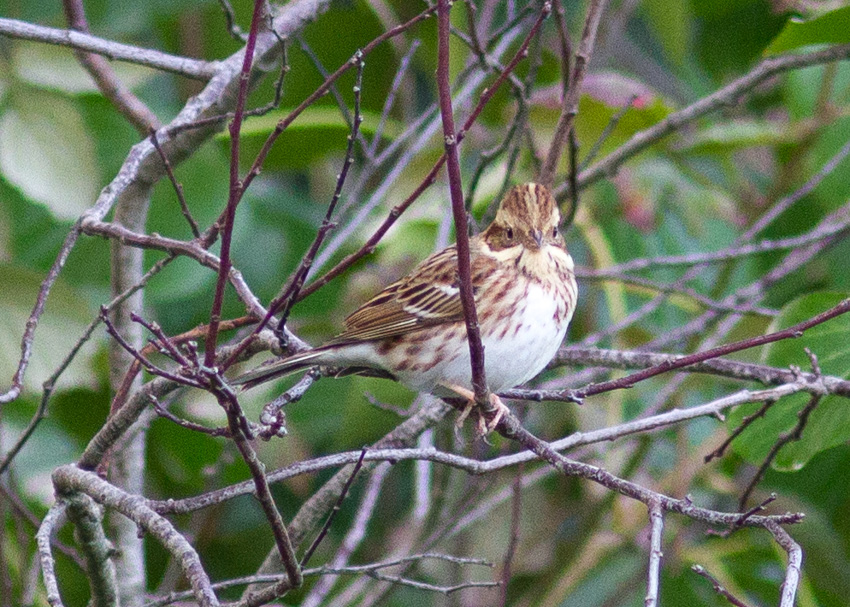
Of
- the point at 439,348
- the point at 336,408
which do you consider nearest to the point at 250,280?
the point at 336,408

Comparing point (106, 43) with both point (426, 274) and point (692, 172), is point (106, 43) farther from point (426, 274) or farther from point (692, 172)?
point (692, 172)

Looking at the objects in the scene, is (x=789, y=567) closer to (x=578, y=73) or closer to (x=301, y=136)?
(x=578, y=73)

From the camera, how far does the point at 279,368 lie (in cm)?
289

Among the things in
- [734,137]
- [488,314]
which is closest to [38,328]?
[488,314]

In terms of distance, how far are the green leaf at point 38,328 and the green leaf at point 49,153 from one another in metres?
0.33

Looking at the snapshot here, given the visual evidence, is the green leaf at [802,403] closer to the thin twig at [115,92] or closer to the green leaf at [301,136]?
the green leaf at [301,136]

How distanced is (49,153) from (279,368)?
1.97m

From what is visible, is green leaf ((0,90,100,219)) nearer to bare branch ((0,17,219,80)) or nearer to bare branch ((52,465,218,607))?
bare branch ((0,17,219,80))

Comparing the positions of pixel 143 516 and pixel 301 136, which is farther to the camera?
pixel 301 136

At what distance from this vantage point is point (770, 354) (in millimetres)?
3443

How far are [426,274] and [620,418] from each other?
1426 millimetres

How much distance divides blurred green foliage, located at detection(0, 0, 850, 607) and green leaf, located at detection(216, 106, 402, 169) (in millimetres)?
16

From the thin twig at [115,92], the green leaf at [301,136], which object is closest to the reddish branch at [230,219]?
the thin twig at [115,92]

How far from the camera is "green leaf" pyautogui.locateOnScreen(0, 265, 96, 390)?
14.1 ft
